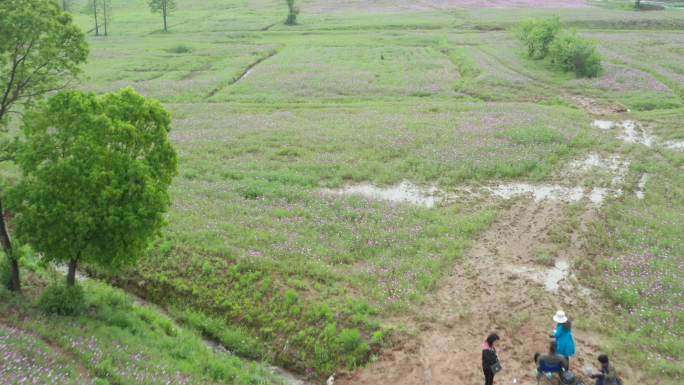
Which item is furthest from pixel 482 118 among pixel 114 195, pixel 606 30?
pixel 606 30

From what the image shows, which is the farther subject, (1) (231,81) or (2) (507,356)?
(1) (231,81)

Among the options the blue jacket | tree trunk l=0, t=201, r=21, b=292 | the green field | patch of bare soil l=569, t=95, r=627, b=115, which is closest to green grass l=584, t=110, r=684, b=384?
the green field


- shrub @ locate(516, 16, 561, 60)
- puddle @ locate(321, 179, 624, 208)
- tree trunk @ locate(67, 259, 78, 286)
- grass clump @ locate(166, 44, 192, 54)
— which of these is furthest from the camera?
grass clump @ locate(166, 44, 192, 54)

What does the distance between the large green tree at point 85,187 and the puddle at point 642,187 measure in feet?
80.4

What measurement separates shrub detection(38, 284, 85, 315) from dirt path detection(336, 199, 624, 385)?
8.76 m

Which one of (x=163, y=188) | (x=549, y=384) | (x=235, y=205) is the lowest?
(x=549, y=384)

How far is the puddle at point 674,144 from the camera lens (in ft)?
116

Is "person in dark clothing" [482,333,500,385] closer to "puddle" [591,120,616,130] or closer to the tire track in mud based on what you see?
"puddle" [591,120,616,130]

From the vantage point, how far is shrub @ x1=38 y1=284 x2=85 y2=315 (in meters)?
16.4

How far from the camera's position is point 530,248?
904 inches

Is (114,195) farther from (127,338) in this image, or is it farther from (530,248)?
(530,248)

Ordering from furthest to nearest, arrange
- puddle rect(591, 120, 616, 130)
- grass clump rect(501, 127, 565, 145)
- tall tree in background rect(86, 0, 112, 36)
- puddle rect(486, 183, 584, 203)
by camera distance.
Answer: tall tree in background rect(86, 0, 112, 36), puddle rect(591, 120, 616, 130), grass clump rect(501, 127, 565, 145), puddle rect(486, 183, 584, 203)

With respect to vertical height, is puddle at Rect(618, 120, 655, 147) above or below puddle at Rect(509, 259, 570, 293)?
above

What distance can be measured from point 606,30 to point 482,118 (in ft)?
186
